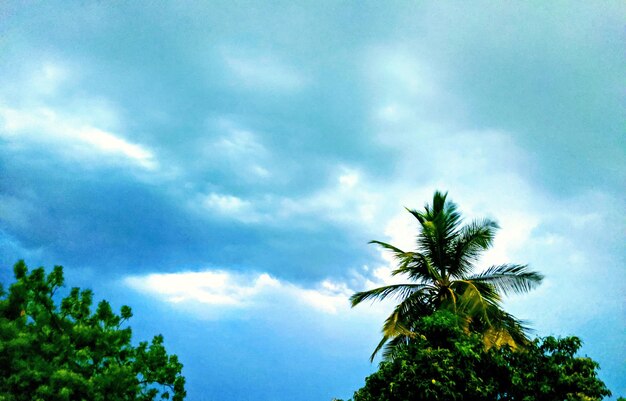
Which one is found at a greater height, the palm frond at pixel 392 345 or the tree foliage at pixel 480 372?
the palm frond at pixel 392 345

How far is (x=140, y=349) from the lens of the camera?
13.2m

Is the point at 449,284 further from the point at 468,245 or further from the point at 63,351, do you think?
the point at 63,351

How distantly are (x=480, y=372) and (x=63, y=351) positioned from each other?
9.94m

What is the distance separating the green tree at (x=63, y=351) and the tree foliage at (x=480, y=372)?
649cm

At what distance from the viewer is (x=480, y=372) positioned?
35.6 ft

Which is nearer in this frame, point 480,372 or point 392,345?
point 480,372

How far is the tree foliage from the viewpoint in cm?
974

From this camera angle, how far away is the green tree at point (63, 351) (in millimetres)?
9312

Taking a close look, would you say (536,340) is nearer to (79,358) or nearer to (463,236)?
(463,236)

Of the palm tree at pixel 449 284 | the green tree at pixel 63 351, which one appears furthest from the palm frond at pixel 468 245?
the green tree at pixel 63 351

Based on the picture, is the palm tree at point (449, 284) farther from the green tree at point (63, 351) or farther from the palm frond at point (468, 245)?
the green tree at point (63, 351)

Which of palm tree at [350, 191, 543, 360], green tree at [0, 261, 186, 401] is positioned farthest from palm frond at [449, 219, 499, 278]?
green tree at [0, 261, 186, 401]

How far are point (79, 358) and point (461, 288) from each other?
11.4 m

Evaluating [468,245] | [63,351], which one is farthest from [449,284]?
[63,351]
